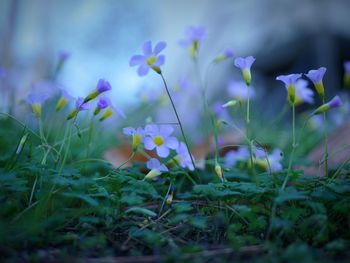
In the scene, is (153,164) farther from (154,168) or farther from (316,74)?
(316,74)

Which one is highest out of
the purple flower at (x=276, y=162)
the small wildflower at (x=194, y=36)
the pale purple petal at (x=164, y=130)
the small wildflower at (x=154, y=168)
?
the small wildflower at (x=194, y=36)

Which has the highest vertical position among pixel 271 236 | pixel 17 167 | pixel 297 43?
pixel 297 43

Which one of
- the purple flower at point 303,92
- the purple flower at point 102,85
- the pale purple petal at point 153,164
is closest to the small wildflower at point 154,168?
the pale purple petal at point 153,164

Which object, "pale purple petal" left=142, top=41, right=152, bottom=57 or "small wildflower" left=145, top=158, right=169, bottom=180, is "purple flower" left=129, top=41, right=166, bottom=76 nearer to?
"pale purple petal" left=142, top=41, right=152, bottom=57

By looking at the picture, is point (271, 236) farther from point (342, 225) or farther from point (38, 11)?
point (38, 11)

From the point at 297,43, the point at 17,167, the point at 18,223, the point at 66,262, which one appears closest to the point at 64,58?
the point at 17,167

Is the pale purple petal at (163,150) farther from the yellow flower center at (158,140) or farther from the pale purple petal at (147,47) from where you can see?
the pale purple petal at (147,47)
